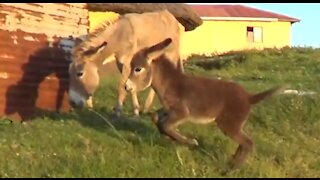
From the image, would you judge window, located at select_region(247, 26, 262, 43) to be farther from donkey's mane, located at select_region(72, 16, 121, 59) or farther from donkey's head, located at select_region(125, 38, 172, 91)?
donkey's head, located at select_region(125, 38, 172, 91)

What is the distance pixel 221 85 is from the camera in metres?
9.16

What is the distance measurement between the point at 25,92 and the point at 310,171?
6.66m

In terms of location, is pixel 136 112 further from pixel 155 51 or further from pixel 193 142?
pixel 193 142

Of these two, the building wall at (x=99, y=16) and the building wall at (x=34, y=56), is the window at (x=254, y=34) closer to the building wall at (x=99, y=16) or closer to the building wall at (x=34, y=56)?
the building wall at (x=99, y=16)

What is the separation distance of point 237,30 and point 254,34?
5.45 ft

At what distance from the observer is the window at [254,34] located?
53.4 m

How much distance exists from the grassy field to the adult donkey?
47cm

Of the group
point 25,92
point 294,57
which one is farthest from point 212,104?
point 294,57

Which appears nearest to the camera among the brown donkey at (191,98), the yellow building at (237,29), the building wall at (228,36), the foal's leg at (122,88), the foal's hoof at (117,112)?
the brown donkey at (191,98)

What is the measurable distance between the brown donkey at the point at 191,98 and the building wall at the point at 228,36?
36.9 metres

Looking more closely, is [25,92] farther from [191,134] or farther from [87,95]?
[191,134]

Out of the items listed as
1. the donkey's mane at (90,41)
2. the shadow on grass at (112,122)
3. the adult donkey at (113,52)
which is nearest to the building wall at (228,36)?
the adult donkey at (113,52)

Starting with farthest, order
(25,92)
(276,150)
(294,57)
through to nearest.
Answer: (294,57) → (25,92) → (276,150)

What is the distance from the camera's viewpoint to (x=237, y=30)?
5278cm
